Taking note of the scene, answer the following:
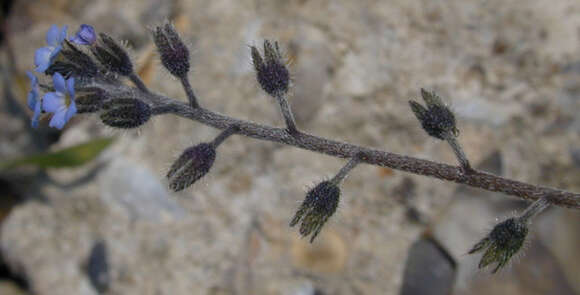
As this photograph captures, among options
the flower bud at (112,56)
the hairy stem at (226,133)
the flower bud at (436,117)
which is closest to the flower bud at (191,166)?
the hairy stem at (226,133)

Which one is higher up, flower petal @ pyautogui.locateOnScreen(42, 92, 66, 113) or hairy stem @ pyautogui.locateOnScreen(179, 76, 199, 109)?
hairy stem @ pyautogui.locateOnScreen(179, 76, 199, 109)

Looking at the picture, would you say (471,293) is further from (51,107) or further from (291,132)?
(51,107)

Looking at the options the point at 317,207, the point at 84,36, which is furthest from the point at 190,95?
the point at 317,207

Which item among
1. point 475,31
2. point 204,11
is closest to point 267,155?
point 204,11

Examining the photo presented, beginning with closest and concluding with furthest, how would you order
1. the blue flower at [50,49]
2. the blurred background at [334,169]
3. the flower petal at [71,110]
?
1. the flower petal at [71,110]
2. the blue flower at [50,49]
3. the blurred background at [334,169]

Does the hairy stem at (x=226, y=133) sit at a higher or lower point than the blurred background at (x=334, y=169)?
lower

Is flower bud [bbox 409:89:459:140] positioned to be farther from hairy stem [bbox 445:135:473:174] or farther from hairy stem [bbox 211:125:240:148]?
hairy stem [bbox 211:125:240:148]

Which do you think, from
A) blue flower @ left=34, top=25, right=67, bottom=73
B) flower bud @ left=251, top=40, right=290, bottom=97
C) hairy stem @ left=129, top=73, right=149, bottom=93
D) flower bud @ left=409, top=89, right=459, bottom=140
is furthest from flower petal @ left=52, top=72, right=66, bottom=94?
flower bud @ left=409, top=89, right=459, bottom=140

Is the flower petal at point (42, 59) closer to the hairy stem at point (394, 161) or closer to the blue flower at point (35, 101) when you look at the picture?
the blue flower at point (35, 101)
